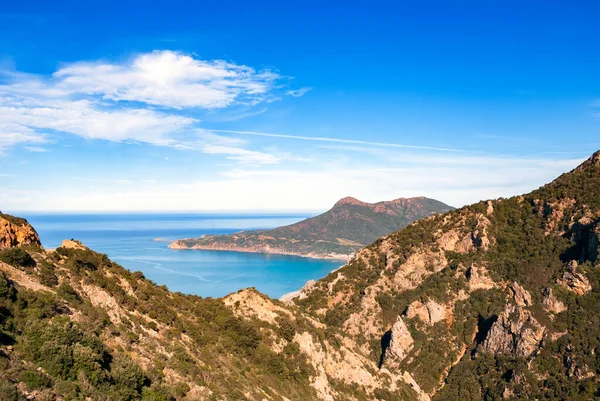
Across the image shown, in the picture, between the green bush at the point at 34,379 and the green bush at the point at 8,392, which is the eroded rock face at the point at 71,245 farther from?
the green bush at the point at 8,392

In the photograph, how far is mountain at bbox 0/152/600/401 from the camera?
15.6 metres

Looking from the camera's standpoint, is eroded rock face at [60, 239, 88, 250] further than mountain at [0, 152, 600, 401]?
Yes

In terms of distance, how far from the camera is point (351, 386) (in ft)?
112

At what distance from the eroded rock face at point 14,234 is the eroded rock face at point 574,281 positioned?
68801 mm

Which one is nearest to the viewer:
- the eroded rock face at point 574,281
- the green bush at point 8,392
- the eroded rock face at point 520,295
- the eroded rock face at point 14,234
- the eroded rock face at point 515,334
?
the green bush at point 8,392

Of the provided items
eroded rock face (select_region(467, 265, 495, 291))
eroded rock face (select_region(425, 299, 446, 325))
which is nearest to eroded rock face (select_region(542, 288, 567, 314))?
eroded rock face (select_region(467, 265, 495, 291))

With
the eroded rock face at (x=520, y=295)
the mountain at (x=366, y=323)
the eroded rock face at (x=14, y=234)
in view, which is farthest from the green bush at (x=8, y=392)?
the eroded rock face at (x=520, y=295)

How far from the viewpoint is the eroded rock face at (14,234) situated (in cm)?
2176

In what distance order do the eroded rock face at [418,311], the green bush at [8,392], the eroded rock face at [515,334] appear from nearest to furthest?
1. the green bush at [8,392]
2. the eroded rock face at [515,334]
3. the eroded rock face at [418,311]

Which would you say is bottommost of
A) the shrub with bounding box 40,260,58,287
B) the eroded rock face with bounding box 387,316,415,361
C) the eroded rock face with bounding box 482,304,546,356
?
the eroded rock face with bounding box 387,316,415,361

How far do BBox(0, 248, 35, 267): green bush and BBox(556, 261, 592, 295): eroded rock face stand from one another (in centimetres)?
6851

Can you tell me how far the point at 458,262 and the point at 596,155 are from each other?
1506 inches

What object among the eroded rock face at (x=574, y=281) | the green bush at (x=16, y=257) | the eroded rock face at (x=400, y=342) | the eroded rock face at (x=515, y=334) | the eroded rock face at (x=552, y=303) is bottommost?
the eroded rock face at (x=400, y=342)

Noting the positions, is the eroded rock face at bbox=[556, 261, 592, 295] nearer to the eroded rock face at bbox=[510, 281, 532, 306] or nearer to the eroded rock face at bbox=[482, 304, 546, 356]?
the eroded rock face at bbox=[510, 281, 532, 306]
